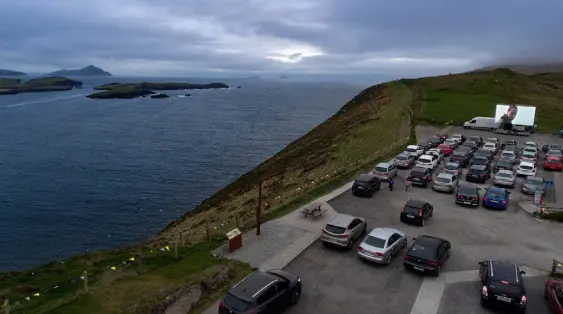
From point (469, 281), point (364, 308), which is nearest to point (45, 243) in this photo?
point (364, 308)

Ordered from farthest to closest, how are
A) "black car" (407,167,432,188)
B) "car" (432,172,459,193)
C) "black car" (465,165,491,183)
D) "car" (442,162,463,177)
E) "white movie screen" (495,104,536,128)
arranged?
"white movie screen" (495,104,536,128)
"car" (442,162,463,177)
"black car" (465,165,491,183)
"black car" (407,167,432,188)
"car" (432,172,459,193)

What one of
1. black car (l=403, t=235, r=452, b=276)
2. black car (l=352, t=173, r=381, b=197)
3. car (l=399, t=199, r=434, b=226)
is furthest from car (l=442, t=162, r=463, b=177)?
black car (l=403, t=235, r=452, b=276)

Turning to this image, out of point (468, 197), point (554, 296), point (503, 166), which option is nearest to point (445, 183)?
point (468, 197)

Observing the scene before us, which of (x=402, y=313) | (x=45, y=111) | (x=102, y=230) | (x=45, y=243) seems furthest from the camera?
(x=45, y=111)

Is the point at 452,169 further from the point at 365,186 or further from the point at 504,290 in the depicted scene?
the point at 504,290

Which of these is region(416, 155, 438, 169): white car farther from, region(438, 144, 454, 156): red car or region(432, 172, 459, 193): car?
region(438, 144, 454, 156): red car

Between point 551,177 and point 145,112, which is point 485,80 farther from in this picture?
point 145,112
